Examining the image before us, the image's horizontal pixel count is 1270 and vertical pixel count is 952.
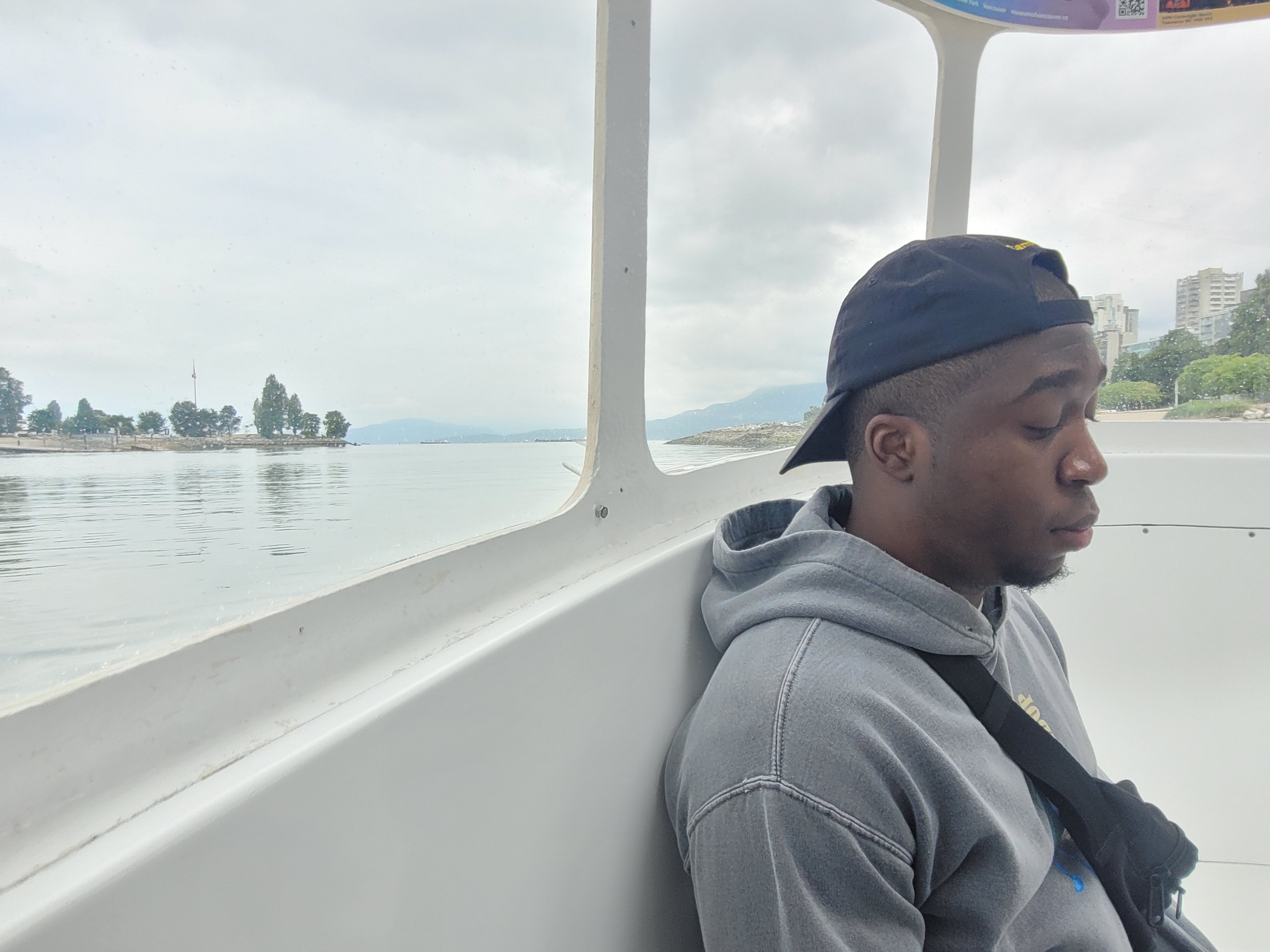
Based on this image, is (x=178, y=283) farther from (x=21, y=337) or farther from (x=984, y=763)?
(x=984, y=763)

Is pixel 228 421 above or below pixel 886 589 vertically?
above

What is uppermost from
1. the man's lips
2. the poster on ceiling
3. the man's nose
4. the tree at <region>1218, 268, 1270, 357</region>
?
the poster on ceiling

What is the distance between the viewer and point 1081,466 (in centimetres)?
82

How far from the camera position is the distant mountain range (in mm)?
868

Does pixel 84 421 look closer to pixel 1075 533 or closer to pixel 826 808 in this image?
pixel 826 808

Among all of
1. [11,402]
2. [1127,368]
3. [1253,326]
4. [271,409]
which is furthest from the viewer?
[1127,368]

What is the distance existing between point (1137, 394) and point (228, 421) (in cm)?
335

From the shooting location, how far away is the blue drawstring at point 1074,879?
821mm

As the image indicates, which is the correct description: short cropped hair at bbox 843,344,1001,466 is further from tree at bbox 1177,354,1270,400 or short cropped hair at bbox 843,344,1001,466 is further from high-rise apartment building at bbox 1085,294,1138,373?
tree at bbox 1177,354,1270,400

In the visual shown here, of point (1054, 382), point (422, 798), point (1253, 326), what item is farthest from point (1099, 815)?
point (1253, 326)

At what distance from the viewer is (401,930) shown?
500 millimetres

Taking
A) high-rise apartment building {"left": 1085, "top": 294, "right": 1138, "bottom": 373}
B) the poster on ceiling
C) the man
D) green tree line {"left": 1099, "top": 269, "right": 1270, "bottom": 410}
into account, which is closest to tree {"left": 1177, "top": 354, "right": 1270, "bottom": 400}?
green tree line {"left": 1099, "top": 269, "right": 1270, "bottom": 410}

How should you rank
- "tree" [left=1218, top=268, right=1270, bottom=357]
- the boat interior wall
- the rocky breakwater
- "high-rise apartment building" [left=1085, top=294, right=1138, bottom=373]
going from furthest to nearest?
"high-rise apartment building" [left=1085, top=294, right=1138, bottom=373] → "tree" [left=1218, top=268, right=1270, bottom=357] → the rocky breakwater → the boat interior wall

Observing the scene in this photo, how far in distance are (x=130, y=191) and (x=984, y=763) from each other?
1020 mm
